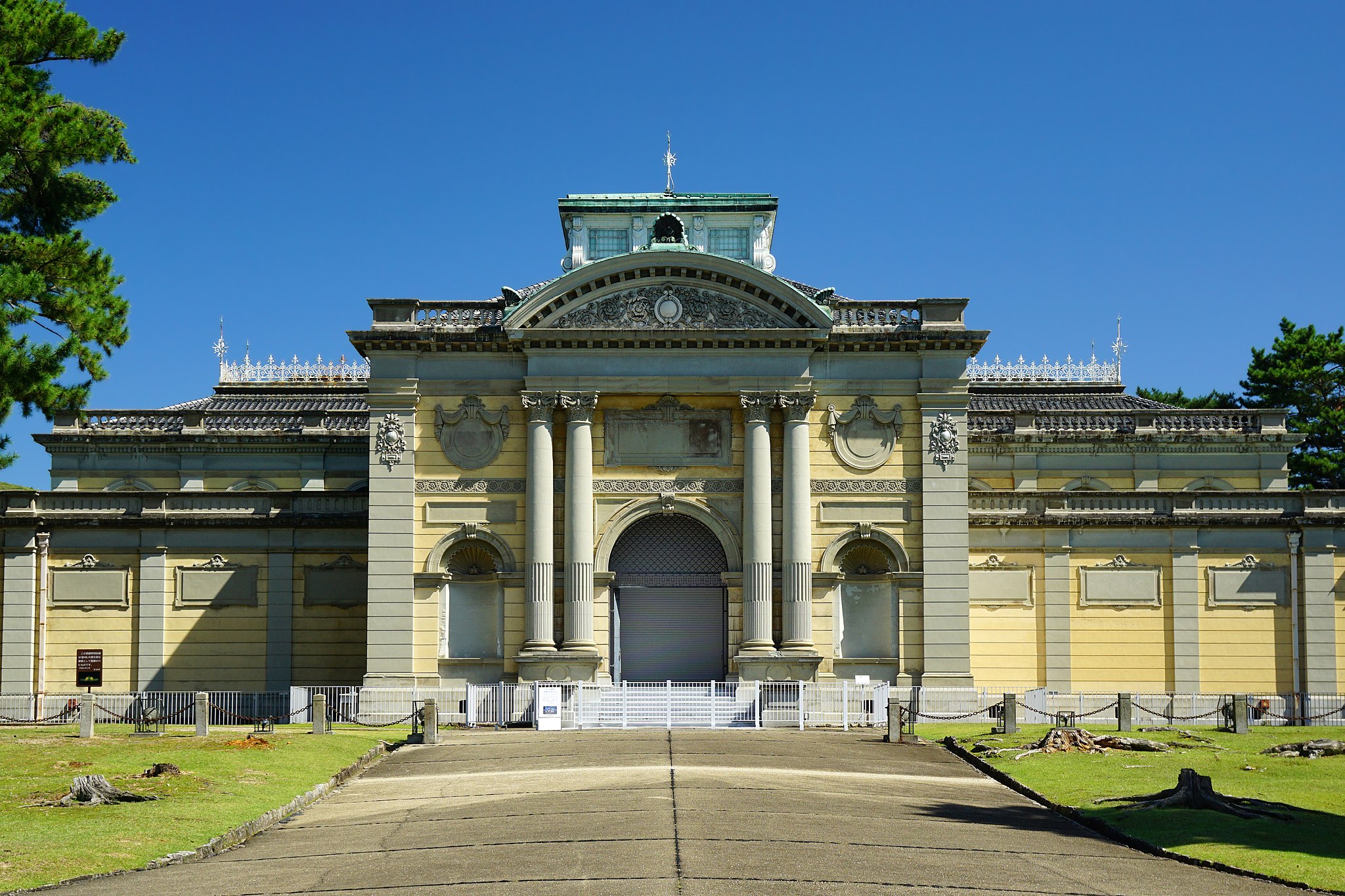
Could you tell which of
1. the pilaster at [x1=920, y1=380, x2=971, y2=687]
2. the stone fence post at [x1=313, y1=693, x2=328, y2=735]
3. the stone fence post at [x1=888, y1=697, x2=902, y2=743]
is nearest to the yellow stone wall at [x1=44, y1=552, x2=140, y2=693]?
the stone fence post at [x1=313, y1=693, x2=328, y2=735]

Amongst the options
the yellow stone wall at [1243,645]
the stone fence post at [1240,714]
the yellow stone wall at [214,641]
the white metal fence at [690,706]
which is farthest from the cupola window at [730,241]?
the stone fence post at [1240,714]

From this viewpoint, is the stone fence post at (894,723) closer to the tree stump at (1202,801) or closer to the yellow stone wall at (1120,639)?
the tree stump at (1202,801)

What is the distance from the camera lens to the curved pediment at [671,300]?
45438mm

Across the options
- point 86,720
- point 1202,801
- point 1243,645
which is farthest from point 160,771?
point 1243,645

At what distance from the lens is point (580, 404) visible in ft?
150

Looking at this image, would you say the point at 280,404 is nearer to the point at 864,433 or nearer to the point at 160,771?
the point at 864,433

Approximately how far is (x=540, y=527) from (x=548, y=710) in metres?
6.75

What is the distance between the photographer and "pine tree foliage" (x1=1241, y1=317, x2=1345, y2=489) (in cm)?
6762

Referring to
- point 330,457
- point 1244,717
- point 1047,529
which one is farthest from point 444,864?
point 330,457

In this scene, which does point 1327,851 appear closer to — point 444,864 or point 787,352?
point 444,864

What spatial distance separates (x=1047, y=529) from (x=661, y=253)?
53.8 ft

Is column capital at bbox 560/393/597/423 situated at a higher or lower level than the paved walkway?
higher

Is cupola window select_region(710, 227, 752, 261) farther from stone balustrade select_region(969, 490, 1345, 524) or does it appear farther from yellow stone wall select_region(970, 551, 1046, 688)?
yellow stone wall select_region(970, 551, 1046, 688)

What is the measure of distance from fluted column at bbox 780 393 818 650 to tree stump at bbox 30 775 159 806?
23.4 m
